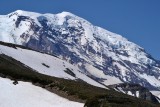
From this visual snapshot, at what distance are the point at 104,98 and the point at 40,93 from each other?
10.3 meters

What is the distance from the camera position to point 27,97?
52.7 metres

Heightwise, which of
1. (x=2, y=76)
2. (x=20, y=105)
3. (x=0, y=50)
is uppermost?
(x=0, y=50)

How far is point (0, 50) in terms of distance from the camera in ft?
374

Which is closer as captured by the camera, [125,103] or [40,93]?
[125,103]

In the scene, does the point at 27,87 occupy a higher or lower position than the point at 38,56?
lower

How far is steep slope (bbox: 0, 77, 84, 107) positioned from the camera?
49875 millimetres

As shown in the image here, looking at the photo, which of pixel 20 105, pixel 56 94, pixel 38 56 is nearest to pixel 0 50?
pixel 38 56

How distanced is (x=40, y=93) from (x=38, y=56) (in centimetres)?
9131

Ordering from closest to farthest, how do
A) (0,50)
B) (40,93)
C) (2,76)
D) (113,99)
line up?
(113,99), (40,93), (2,76), (0,50)

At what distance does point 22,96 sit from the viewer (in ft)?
173

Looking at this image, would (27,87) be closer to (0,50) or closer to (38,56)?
(0,50)

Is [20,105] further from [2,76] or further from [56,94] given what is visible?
[2,76]

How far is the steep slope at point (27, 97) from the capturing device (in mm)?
49875

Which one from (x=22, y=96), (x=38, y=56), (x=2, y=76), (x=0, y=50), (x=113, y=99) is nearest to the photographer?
(x=113, y=99)
